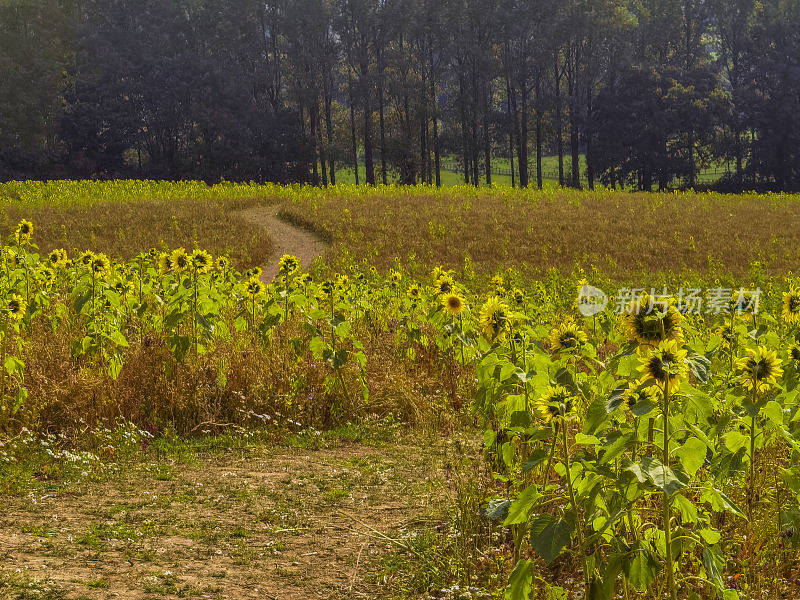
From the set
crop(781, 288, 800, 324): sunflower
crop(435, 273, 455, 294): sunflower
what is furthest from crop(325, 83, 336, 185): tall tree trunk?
crop(781, 288, 800, 324): sunflower

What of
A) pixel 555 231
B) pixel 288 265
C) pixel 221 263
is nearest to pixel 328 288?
pixel 288 265

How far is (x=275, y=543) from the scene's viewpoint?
164 inches

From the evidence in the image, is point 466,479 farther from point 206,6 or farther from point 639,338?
point 206,6

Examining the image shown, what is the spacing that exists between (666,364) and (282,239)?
2293 cm

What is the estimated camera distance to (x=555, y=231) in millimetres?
24672

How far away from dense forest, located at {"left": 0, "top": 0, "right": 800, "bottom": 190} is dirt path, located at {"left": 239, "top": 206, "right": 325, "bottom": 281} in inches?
956

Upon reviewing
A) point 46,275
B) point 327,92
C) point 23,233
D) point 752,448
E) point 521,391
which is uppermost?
point 327,92

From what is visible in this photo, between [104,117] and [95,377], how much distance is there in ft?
162

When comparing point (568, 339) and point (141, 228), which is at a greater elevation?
point (141, 228)

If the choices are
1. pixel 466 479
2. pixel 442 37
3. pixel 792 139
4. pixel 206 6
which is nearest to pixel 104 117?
pixel 206 6

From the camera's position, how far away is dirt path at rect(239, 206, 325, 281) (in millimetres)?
22423

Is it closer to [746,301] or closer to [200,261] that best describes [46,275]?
[200,261]

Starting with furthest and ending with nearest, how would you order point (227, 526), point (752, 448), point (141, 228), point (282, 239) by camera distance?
point (282, 239), point (141, 228), point (227, 526), point (752, 448)

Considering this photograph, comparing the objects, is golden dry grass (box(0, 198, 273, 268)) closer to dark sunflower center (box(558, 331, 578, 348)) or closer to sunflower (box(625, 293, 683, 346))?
dark sunflower center (box(558, 331, 578, 348))
